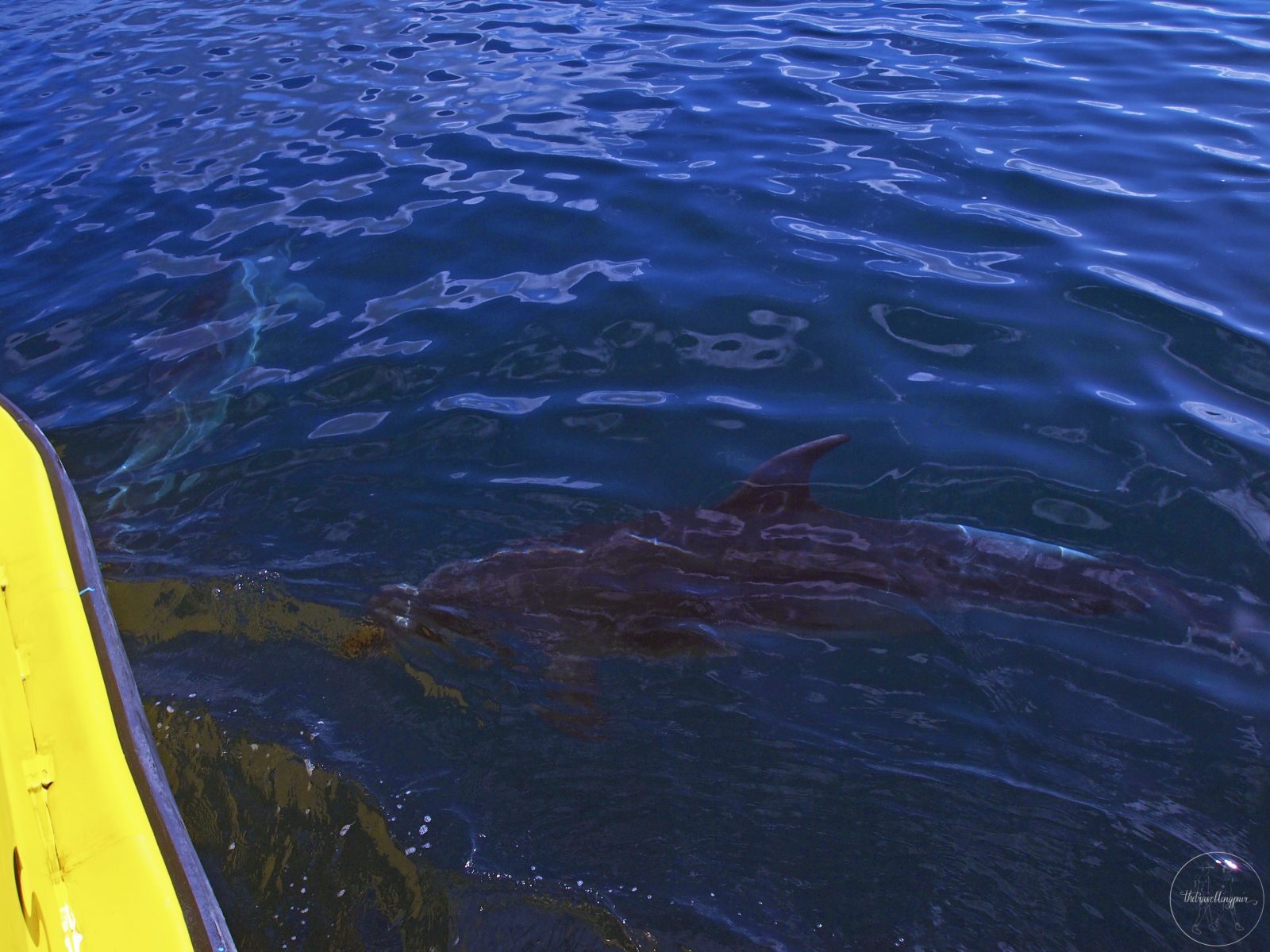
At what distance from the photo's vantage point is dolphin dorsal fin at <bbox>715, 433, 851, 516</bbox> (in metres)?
5.01

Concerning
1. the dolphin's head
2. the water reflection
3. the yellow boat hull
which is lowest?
the water reflection

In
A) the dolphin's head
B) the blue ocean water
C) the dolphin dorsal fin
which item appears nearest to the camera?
the blue ocean water

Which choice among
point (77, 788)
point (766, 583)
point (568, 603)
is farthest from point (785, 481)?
point (77, 788)

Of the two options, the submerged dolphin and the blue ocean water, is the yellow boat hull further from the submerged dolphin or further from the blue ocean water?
the submerged dolphin

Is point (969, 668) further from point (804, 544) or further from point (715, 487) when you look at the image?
point (715, 487)

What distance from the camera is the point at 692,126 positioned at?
10.2 m

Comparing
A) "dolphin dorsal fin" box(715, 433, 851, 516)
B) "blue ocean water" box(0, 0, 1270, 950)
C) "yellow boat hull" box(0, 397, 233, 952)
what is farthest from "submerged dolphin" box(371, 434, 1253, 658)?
"yellow boat hull" box(0, 397, 233, 952)

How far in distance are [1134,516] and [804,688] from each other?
7.08 ft

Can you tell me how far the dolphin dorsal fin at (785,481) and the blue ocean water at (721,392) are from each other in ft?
1.79

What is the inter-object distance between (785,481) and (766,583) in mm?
→ 542

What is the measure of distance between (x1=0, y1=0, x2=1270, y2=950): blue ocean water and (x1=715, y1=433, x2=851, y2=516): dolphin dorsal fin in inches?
21.4

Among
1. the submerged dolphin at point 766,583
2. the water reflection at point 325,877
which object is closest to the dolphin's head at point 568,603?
the submerged dolphin at point 766,583

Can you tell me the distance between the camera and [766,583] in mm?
4957

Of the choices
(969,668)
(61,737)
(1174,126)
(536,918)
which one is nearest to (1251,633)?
(969,668)
